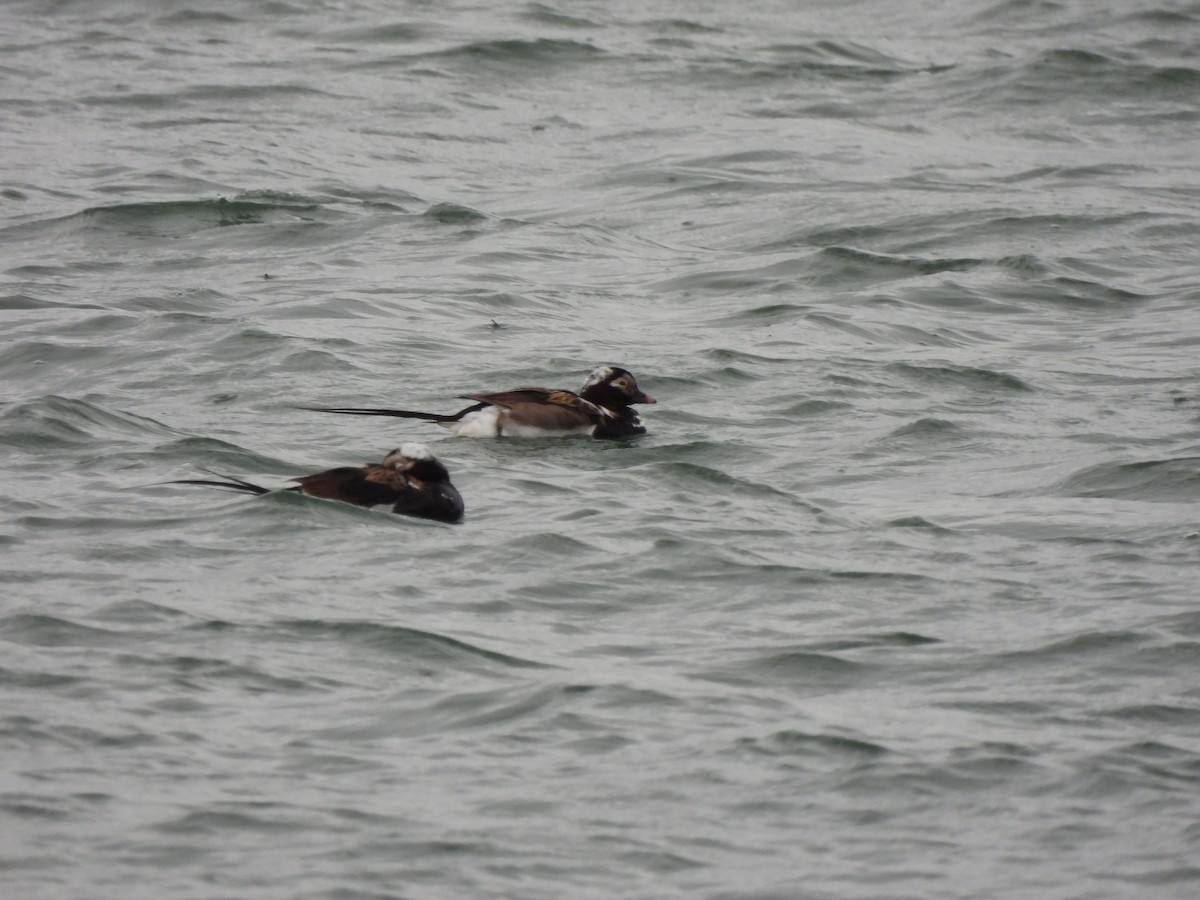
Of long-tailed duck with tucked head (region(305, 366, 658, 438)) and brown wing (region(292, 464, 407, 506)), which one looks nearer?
brown wing (region(292, 464, 407, 506))

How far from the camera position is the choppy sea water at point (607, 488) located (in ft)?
20.9

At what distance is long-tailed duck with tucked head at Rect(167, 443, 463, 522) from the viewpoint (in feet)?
30.2

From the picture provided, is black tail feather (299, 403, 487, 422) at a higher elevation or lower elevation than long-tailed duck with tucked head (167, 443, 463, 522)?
lower

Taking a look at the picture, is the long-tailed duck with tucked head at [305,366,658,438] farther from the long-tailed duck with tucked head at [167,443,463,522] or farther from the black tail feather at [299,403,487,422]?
the long-tailed duck with tucked head at [167,443,463,522]

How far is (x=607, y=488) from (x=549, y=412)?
104 cm

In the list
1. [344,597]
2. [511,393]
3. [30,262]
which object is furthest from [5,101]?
[344,597]

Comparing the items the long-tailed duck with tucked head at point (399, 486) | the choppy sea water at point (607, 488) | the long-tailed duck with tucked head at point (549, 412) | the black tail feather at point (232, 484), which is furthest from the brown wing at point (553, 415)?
the black tail feather at point (232, 484)

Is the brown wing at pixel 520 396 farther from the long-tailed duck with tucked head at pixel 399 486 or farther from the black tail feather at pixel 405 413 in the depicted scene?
the long-tailed duck with tucked head at pixel 399 486

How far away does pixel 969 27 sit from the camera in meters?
24.3

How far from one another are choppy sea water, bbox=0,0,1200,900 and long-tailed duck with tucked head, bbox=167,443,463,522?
110 mm


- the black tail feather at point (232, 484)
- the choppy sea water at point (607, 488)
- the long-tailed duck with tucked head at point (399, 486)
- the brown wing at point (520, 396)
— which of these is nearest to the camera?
the choppy sea water at point (607, 488)

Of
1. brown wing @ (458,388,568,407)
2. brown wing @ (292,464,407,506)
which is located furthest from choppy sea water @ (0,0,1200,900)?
brown wing @ (458,388,568,407)

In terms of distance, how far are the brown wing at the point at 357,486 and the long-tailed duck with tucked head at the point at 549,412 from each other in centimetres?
165

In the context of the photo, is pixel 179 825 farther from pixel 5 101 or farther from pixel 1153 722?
pixel 5 101
